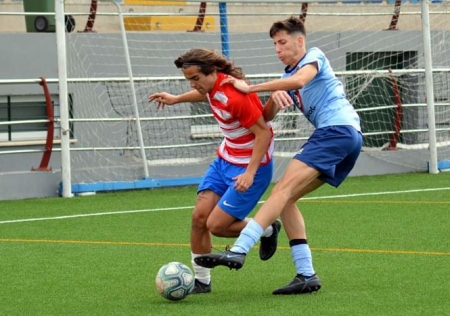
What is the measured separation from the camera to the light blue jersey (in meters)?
7.65

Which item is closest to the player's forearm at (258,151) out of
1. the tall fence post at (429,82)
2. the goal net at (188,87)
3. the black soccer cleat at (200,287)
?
the black soccer cleat at (200,287)

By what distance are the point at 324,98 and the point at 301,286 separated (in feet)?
3.99

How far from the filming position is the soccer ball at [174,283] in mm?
7488

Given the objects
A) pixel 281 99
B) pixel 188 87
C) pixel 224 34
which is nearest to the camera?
pixel 281 99

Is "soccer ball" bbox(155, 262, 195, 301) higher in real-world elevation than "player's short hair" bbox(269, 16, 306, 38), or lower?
lower

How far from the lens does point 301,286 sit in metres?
7.61

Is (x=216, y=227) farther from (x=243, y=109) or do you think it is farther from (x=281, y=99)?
(x=281, y=99)

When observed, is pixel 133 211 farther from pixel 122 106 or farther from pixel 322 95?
pixel 322 95

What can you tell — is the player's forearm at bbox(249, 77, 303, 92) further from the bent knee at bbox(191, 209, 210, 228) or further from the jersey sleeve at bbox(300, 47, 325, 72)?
the bent knee at bbox(191, 209, 210, 228)

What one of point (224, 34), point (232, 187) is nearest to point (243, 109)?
point (232, 187)

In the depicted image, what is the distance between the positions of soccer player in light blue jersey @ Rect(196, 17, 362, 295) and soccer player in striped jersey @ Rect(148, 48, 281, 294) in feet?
0.52

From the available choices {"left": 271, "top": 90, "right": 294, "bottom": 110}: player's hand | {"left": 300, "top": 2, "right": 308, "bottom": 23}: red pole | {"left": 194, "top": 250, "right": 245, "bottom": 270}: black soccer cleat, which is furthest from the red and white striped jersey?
{"left": 300, "top": 2, "right": 308, "bottom": 23}: red pole

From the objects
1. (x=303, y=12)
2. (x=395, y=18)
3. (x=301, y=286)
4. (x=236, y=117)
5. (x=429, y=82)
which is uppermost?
(x=395, y=18)

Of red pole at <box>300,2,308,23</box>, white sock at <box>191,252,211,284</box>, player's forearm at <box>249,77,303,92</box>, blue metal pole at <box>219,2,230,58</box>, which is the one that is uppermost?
red pole at <box>300,2,308,23</box>
